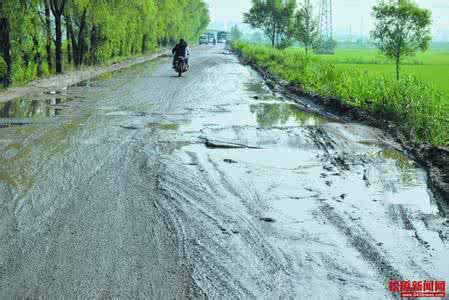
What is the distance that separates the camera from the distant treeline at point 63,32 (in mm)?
21469

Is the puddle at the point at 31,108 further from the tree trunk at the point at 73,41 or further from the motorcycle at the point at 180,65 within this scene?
the tree trunk at the point at 73,41

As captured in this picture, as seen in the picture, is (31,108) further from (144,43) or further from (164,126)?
(144,43)

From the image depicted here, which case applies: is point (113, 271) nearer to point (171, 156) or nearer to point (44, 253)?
point (44, 253)

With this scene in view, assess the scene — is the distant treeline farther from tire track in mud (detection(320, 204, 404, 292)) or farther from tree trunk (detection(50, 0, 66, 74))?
tire track in mud (detection(320, 204, 404, 292))

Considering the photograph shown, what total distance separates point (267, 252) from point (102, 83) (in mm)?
19931

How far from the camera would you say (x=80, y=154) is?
9.85 m

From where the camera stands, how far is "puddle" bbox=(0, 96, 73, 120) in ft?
47.6

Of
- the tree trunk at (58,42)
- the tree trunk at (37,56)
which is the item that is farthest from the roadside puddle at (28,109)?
the tree trunk at (58,42)

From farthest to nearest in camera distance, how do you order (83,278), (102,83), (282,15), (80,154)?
(282,15) < (102,83) < (80,154) < (83,278)

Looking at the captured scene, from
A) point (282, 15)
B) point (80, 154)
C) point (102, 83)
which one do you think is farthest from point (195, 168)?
point (282, 15)

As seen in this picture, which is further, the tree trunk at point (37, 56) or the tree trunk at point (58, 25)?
the tree trunk at point (58, 25)

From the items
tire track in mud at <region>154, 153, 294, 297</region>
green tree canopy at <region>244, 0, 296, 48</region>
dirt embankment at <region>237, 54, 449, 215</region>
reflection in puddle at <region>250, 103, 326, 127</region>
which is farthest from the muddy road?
green tree canopy at <region>244, 0, 296, 48</region>

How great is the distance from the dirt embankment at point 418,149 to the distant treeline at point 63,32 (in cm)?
1109

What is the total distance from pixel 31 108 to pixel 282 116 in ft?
22.4
